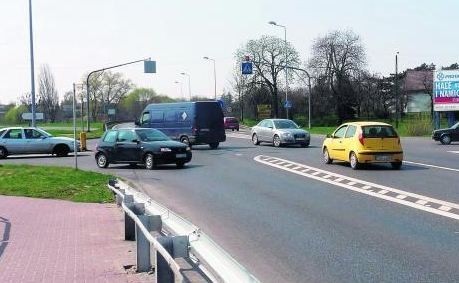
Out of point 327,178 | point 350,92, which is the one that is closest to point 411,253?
point 327,178

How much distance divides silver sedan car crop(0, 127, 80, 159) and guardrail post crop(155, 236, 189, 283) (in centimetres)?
2690

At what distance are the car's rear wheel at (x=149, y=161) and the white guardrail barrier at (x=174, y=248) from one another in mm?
14229

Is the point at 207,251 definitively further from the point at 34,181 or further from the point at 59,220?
the point at 34,181

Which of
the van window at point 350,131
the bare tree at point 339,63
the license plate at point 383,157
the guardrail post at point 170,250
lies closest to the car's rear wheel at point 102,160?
the van window at point 350,131

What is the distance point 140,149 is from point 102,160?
73.2 inches

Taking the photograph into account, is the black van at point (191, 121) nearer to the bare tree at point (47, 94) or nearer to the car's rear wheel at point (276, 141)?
the car's rear wheel at point (276, 141)

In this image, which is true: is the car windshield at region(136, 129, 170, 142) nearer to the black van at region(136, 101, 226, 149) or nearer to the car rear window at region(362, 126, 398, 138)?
the car rear window at region(362, 126, 398, 138)

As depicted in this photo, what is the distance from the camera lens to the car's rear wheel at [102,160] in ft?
77.5

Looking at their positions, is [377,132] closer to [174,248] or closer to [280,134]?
[280,134]

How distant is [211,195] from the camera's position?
14344mm

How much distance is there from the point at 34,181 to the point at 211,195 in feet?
18.3

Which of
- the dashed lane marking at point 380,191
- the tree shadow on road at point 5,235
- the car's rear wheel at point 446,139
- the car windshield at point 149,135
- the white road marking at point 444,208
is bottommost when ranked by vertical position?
the dashed lane marking at point 380,191

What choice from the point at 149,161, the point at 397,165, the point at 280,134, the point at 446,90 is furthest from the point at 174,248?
the point at 446,90

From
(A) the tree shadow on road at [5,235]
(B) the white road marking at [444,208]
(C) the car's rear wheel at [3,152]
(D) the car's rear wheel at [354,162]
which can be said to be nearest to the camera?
(A) the tree shadow on road at [5,235]
